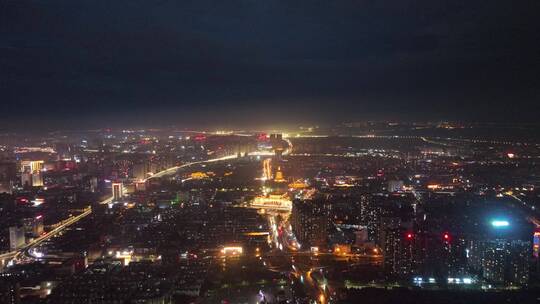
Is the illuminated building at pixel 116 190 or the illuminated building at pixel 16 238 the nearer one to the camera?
the illuminated building at pixel 16 238

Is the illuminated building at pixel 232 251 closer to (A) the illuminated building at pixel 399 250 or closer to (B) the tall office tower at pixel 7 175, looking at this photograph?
(A) the illuminated building at pixel 399 250

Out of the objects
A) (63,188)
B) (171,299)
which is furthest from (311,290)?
(63,188)

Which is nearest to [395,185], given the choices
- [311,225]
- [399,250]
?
[311,225]

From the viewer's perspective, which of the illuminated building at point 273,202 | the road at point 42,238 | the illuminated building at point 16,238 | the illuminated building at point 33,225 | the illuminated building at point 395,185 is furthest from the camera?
the illuminated building at point 395,185

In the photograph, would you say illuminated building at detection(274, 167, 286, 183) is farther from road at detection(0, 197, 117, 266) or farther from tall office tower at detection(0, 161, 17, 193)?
tall office tower at detection(0, 161, 17, 193)

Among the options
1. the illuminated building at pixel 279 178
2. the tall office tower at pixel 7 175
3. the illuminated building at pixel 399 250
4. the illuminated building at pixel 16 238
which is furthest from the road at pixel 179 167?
the illuminated building at pixel 399 250

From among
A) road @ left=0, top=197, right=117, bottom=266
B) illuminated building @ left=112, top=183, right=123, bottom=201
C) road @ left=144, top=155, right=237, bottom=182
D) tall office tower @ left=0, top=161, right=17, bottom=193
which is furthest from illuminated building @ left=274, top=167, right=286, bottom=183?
tall office tower @ left=0, top=161, right=17, bottom=193

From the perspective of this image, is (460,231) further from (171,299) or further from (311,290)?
(171,299)

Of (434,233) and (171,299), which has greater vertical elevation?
(434,233)

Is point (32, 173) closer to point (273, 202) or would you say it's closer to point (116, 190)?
point (116, 190)
